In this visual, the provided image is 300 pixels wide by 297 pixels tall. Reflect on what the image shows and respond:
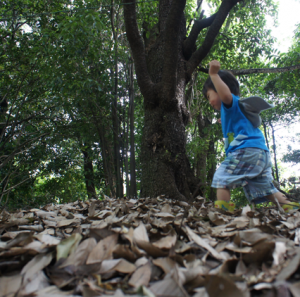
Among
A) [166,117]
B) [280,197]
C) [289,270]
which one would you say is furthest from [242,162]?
[289,270]

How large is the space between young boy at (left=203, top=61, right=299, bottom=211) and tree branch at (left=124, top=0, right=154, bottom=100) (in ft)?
3.07

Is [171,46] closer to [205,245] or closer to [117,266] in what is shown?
[205,245]

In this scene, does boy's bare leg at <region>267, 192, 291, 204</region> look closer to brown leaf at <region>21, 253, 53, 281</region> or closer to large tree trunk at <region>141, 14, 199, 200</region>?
large tree trunk at <region>141, 14, 199, 200</region>

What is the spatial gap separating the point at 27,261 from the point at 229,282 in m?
0.54

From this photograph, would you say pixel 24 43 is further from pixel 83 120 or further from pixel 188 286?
pixel 188 286

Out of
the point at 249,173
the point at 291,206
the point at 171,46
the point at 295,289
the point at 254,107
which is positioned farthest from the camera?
the point at 171,46

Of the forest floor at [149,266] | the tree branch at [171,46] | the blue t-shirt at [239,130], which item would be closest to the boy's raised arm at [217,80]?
the blue t-shirt at [239,130]

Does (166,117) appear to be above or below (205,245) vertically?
above

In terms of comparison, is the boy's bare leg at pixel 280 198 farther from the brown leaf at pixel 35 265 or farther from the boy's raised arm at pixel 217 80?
the brown leaf at pixel 35 265

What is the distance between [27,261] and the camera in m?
0.64

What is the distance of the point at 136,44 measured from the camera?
2471 mm

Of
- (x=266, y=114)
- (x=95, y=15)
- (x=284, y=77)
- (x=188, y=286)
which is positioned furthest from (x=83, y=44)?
(x=266, y=114)

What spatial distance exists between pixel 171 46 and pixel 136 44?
1.38ft

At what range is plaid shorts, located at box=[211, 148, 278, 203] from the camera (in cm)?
175
